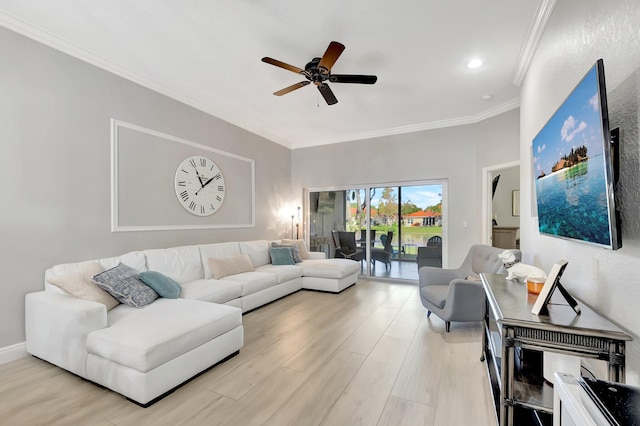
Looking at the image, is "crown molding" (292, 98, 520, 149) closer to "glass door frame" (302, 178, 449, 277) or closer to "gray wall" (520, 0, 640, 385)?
"glass door frame" (302, 178, 449, 277)

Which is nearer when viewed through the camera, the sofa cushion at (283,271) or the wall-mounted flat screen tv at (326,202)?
the sofa cushion at (283,271)

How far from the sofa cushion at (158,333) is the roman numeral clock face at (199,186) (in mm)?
1932

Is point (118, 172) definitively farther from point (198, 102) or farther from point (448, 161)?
point (448, 161)

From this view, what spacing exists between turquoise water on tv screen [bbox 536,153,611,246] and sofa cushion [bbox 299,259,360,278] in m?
3.10

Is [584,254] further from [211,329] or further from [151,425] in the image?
[151,425]

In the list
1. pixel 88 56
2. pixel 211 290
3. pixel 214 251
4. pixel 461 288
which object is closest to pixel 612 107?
pixel 461 288

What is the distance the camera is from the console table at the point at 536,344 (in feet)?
3.90

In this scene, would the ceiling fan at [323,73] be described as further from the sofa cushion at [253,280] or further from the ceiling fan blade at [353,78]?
the sofa cushion at [253,280]

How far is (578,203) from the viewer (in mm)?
1466

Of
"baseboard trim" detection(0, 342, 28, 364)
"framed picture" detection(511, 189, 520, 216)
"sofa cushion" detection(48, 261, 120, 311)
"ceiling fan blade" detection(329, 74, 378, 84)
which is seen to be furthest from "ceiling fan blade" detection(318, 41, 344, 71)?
"framed picture" detection(511, 189, 520, 216)

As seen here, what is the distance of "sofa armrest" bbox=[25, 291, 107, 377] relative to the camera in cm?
214

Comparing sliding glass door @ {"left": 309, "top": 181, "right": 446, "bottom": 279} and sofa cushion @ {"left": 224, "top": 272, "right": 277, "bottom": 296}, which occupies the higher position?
sliding glass door @ {"left": 309, "top": 181, "right": 446, "bottom": 279}

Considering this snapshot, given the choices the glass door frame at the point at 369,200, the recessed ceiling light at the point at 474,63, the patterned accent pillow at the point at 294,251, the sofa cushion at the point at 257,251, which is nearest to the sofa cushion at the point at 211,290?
the sofa cushion at the point at 257,251

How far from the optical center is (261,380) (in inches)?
86.4
